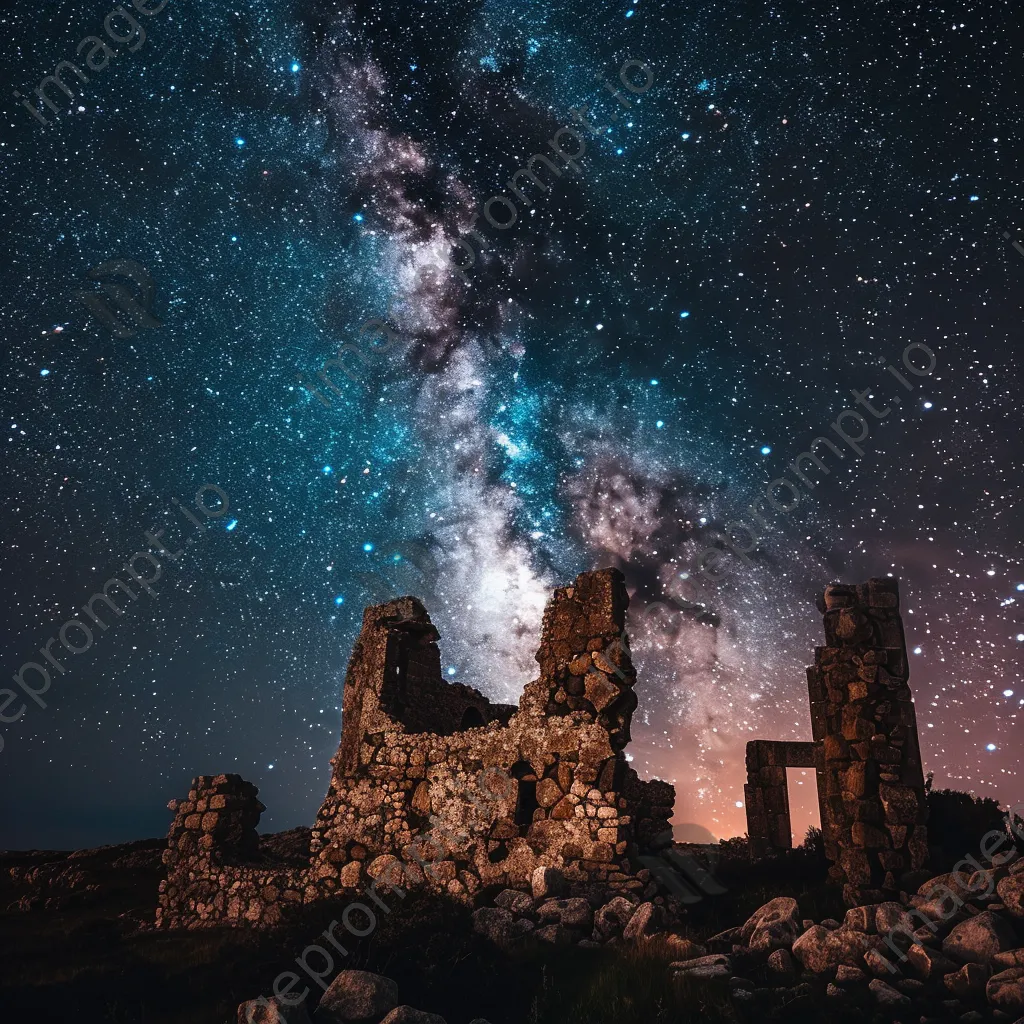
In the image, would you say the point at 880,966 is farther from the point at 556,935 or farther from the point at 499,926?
the point at 499,926

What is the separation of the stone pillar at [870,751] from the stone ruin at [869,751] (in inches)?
0.6

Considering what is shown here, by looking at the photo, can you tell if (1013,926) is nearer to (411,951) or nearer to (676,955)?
(676,955)

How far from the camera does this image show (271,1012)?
5.42 metres

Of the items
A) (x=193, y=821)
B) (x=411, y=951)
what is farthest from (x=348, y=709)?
(x=411, y=951)

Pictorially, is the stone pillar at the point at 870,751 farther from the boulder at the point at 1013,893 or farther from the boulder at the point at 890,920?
the boulder at the point at 890,920

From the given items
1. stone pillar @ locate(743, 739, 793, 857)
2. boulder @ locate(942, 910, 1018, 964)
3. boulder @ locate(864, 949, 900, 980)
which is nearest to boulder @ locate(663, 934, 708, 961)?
boulder @ locate(864, 949, 900, 980)

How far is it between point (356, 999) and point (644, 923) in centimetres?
297

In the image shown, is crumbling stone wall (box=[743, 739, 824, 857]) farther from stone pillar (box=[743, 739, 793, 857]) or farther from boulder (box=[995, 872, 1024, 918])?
boulder (box=[995, 872, 1024, 918])

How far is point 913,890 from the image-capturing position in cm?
1095

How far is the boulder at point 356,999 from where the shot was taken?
5762mm

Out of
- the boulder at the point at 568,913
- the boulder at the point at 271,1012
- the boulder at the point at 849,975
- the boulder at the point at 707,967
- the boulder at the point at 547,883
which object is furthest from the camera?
the boulder at the point at 547,883

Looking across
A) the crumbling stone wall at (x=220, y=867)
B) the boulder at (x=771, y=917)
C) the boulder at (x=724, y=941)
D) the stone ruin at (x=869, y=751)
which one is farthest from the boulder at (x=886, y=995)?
the crumbling stone wall at (x=220, y=867)

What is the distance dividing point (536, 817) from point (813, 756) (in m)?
13.2

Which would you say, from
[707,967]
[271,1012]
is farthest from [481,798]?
[271,1012]
